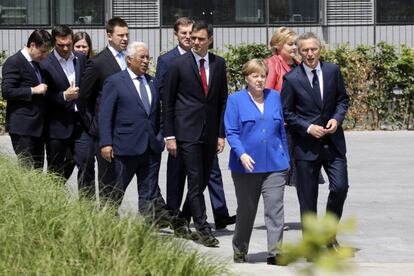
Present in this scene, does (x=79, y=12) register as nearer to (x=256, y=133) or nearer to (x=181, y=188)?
(x=181, y=188)

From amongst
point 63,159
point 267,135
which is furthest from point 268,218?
point 63,159

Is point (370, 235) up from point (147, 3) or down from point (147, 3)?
down

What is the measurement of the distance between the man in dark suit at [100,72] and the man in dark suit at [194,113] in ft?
1.79

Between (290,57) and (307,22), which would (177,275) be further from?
(307,22)

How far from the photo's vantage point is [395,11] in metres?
24.8

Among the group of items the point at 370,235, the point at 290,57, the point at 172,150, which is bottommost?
the point at 370,235

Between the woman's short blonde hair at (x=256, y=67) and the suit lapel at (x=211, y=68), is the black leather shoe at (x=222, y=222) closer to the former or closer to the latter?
the suit lapel at (x=211, y=68)

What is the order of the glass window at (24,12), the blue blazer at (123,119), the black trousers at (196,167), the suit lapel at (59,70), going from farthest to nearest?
1. the glass window at (24,12)
2. the suit lapel at (59,70)
3. the black trousers at (196,167)
4. the blue blazer at (123,119)

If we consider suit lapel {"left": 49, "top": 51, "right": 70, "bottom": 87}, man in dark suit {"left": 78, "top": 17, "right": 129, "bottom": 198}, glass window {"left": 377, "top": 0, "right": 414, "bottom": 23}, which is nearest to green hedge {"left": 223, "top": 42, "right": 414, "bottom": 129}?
glass window {"left": 377, "top": 0, "right": 414, "bottom": 23}

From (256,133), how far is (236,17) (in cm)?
1690

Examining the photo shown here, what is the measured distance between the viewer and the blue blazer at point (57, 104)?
10242 mm

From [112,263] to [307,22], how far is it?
63.1ft

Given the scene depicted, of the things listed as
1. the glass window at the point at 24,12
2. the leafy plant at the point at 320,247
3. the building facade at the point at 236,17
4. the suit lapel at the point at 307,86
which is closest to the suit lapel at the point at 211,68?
the suit lapel at the point at 307,86

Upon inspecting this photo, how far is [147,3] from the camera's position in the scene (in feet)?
81.0
